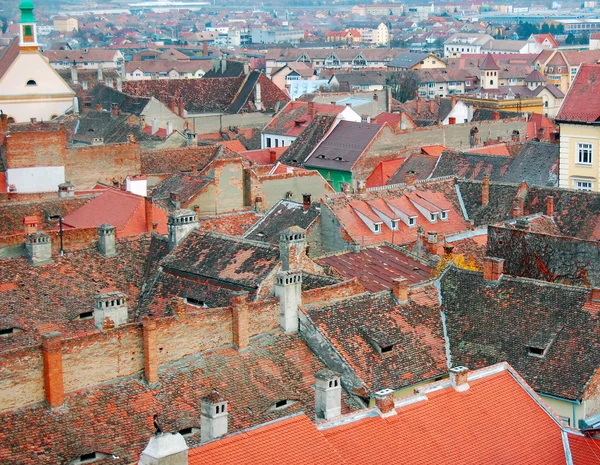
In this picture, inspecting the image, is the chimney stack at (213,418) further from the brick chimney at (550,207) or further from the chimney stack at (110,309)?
the brick chimney at (550,207)

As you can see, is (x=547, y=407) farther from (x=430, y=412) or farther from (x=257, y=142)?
(x=257, y=142)

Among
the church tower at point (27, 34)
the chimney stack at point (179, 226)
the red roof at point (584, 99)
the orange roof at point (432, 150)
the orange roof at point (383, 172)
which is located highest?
the church tower at point (27, 34)

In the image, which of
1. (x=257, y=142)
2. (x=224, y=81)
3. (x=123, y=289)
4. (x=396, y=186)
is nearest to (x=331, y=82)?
(x=224, y=81)

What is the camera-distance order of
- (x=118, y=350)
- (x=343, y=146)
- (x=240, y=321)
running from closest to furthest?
(x=118, y=350) < (x=240, y=321) < (x=343, y=146)

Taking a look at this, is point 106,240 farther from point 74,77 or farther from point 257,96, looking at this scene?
point 74,77

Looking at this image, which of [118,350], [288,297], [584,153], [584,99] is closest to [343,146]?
[584,153]

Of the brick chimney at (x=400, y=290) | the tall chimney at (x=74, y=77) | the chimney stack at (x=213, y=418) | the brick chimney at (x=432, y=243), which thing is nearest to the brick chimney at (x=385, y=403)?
the chimney stack at (x=213, y=418)

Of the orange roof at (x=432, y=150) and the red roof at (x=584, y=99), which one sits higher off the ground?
the red roof at (x=584, y=99)
